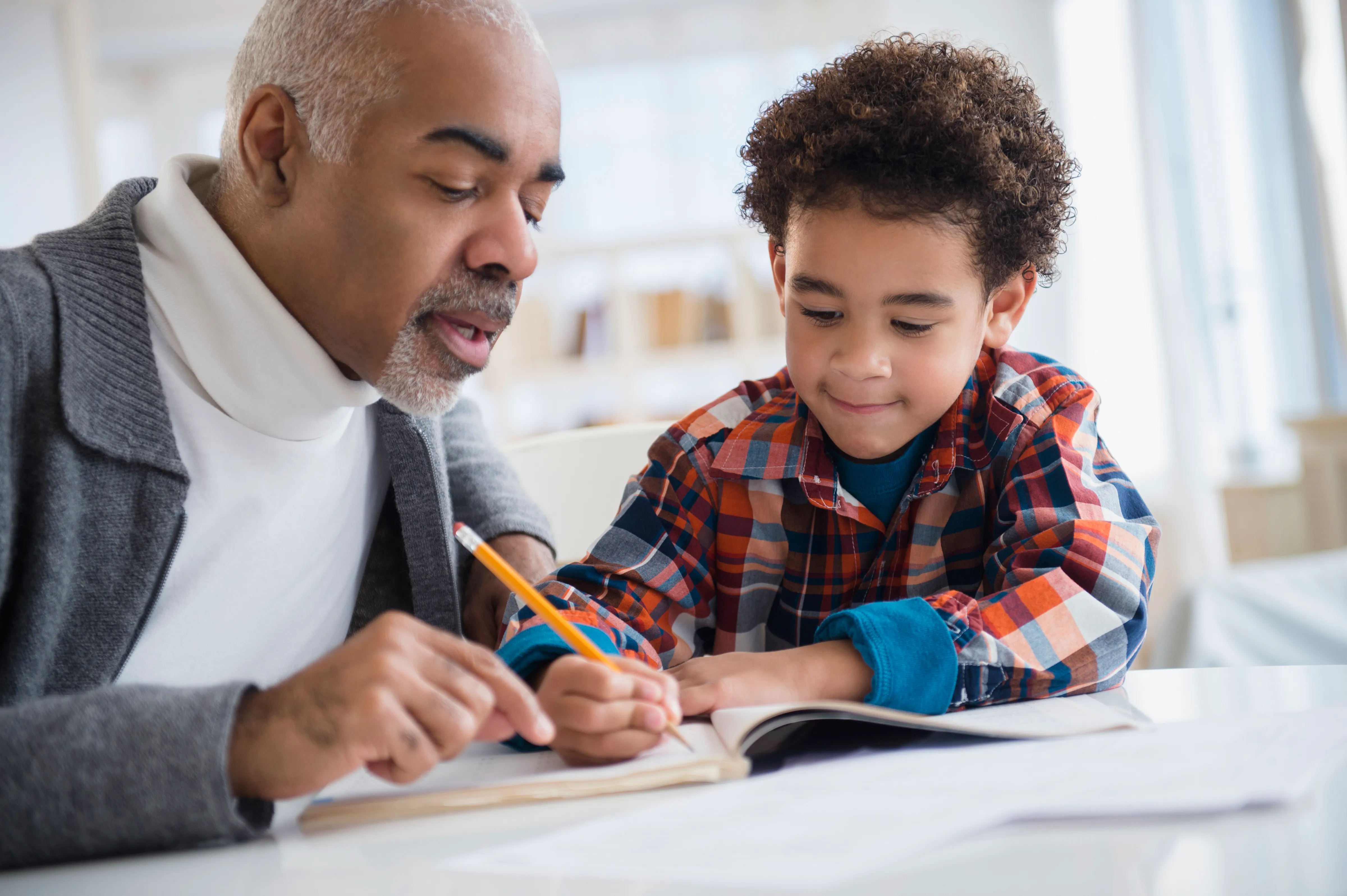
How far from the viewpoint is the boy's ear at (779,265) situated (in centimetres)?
120

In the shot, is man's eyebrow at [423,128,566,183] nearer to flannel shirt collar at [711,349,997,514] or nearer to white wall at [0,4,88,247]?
flannel shirt collar at [711,349,997,514]

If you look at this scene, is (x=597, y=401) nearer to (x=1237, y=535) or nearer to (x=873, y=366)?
(x=1237, y=535)

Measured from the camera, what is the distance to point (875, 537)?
1134 millimetres

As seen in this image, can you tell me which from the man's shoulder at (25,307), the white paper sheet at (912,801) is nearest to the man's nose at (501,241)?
the man's shoulder at (25,307)

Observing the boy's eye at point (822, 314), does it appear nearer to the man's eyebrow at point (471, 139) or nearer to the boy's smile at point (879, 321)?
the boy's smile at point (879, 321)

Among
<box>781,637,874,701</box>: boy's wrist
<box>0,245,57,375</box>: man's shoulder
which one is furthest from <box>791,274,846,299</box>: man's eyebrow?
<box>0,245,57,375</box>: man's shoulder

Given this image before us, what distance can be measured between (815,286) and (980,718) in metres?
0.45

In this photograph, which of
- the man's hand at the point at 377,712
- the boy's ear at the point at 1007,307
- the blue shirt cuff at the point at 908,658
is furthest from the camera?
the boy's ear at the point at 1007,307

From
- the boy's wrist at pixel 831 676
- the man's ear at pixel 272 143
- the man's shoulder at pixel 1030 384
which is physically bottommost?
the boy's wrist at pixel 831 676

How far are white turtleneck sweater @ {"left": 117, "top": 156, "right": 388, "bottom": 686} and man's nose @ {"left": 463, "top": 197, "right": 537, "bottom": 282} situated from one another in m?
0.19

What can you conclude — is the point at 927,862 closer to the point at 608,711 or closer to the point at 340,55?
the point at 608,711

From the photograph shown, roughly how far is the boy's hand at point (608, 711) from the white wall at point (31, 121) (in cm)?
415

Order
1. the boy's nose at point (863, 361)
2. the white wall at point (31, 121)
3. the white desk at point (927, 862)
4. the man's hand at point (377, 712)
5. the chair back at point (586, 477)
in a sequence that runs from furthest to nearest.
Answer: the white wall at point (31, 121) < the chair back at point (586, 477) < the boy's nose at point (863, 361) < the man's hand at point (377, 712) < the white desk at point (927, 862)

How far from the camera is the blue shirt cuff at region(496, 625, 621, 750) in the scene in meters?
0.85
